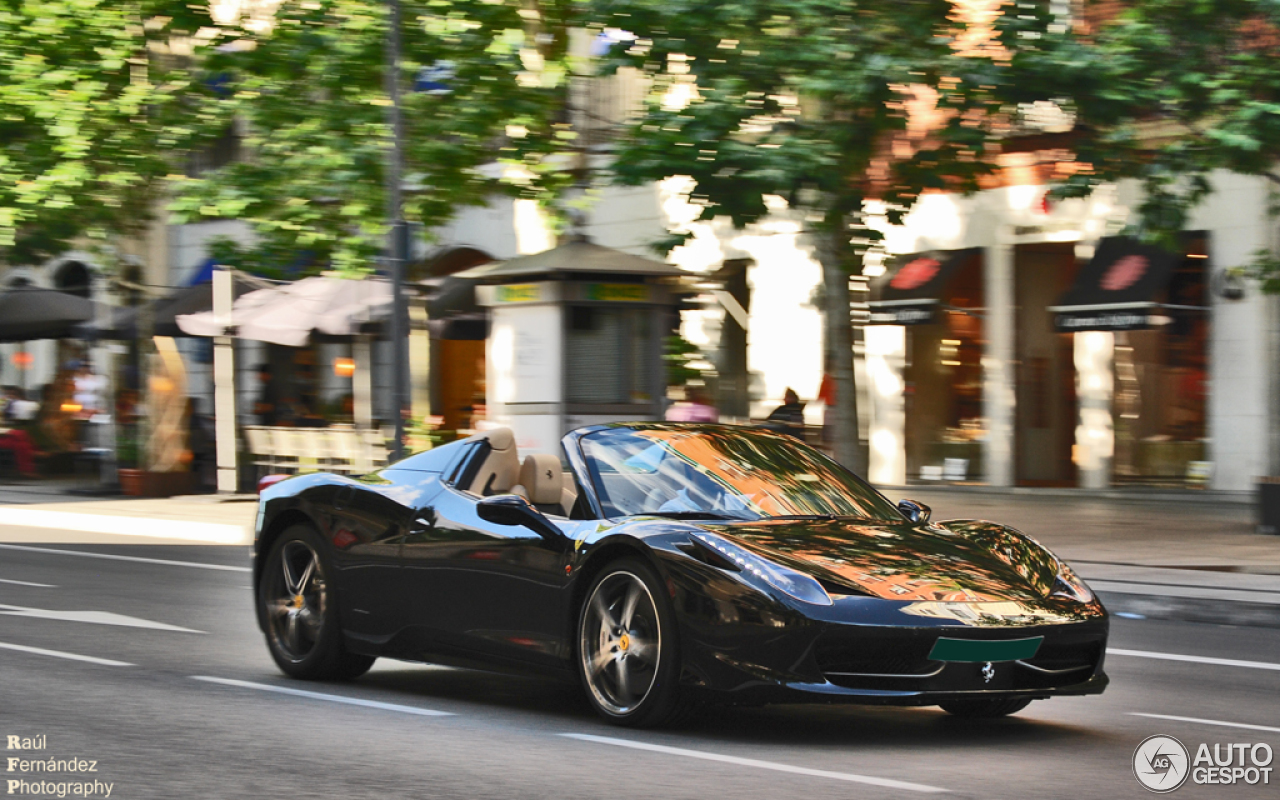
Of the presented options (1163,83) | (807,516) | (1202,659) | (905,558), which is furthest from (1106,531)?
(905,558)

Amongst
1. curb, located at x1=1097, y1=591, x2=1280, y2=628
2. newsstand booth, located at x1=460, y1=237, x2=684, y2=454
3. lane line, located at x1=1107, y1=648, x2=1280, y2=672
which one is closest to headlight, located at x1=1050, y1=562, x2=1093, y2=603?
lane line, located at x1=1107, y1=648, x2=1280, y2=672

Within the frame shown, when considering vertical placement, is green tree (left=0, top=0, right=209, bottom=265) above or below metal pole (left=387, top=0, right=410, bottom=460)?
above

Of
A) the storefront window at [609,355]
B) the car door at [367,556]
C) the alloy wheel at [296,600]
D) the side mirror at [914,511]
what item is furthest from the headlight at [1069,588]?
the storefront window at [609,355]

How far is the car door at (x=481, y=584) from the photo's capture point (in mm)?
7082

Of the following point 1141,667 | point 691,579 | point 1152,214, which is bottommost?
point 1141,667

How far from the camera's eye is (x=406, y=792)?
18.2ft

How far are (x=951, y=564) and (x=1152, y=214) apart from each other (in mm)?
10971

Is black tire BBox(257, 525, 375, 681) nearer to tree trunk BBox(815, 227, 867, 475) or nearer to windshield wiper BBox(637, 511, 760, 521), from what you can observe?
windshield wiper BBox(637, 511, 760, 521)

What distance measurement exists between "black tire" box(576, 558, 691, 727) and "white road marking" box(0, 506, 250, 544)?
1268 centimetres

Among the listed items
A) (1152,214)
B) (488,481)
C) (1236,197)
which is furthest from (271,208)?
(488,481)

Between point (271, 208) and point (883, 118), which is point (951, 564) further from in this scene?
point (271, 208)

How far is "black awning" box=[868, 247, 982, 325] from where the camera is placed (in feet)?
80.7

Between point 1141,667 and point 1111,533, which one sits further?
point 1111,533

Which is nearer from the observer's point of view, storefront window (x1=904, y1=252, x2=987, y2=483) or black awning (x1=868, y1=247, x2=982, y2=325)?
black awning (x1=868, y1=247, x2=982, y2=325)
